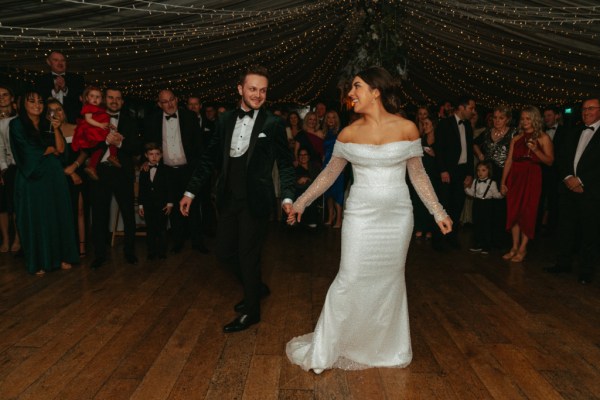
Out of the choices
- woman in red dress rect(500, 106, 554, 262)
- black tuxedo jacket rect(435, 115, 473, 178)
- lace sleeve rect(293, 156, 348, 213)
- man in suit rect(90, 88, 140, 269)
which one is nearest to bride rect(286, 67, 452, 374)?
lace sleeve rect(293, 156, 348, 213)

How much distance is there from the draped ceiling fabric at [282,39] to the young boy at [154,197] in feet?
3.69

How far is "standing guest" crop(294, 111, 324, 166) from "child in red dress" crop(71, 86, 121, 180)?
248 centimetres

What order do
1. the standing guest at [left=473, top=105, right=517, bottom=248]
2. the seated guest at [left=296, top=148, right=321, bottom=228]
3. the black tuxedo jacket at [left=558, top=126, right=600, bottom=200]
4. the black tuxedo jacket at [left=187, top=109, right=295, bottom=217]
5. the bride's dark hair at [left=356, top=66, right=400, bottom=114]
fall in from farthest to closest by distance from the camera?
the seated guest at [left=296, top=148, right=321, bottom=228], the standing guest at [left=473, top=105, right=517, bottom=248], the black tuxedo jacket at [left=558, top=126, right=600, bottom=200], the black tuxedo jacket at [left=187, top=109, right=295, bottom=217], the bride's dark hair at [left=356, top=66, right=400, bottom=114]

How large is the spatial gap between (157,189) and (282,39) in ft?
7.56

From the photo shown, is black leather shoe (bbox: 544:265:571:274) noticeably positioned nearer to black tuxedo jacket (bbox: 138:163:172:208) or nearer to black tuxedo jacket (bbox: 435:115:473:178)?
black tuxedo jacket (bbox: 435:115:473:178)

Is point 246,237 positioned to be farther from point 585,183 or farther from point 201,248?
point 585,183

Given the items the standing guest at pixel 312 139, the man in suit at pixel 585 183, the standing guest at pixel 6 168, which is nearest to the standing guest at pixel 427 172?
the standing guest at pixel 312 139

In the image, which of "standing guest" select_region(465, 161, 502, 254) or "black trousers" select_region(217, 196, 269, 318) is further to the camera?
"standing guest" select_region(465, 161, 502, 254)

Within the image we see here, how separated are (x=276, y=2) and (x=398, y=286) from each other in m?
2.94

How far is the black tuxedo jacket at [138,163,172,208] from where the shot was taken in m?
4.75

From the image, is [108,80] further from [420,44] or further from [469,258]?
[469,258]

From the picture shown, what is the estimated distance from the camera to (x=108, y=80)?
608cm

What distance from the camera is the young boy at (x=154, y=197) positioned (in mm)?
4746

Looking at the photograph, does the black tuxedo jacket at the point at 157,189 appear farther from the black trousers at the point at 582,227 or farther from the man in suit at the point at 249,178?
the black trousers at the point at 582,227
